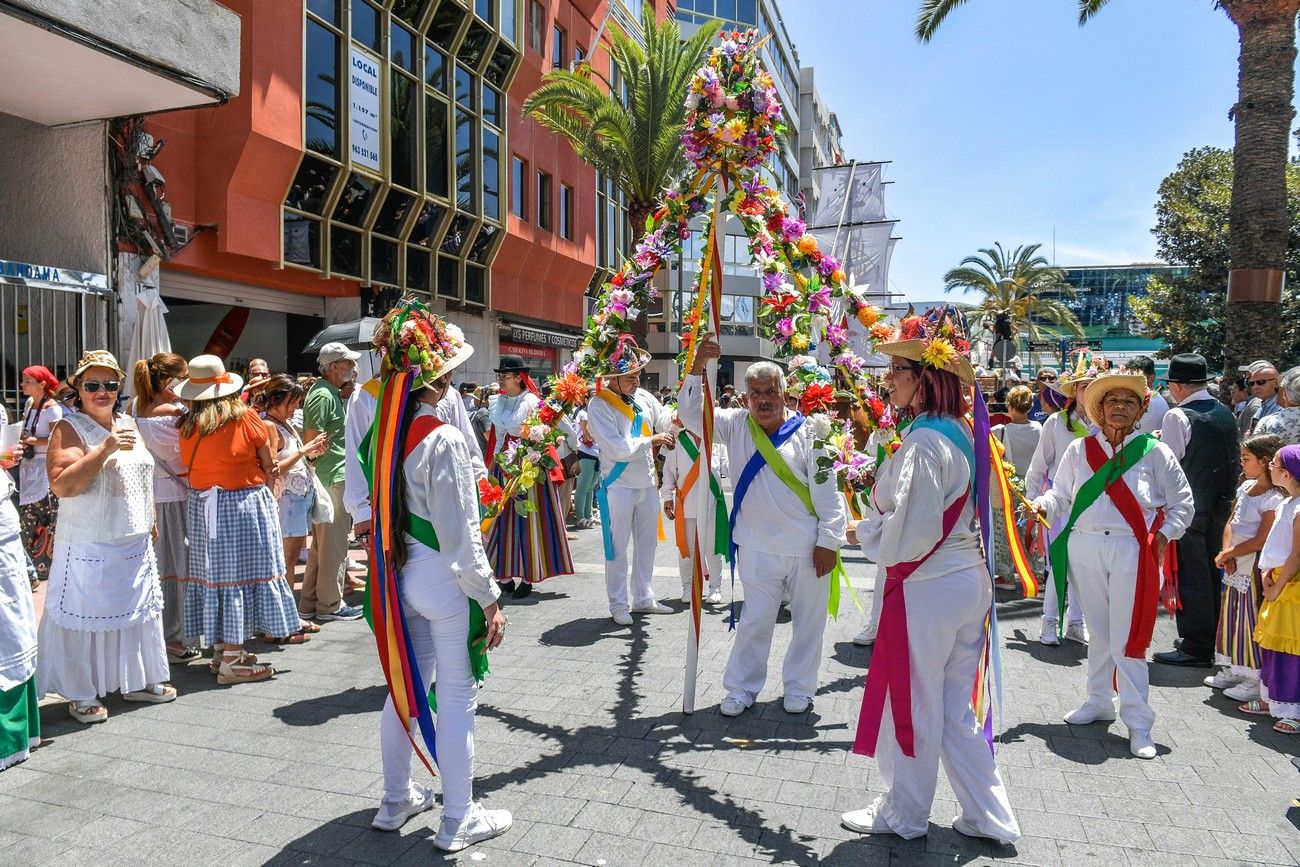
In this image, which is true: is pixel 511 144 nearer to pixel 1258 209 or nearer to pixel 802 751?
pixel 1258 209

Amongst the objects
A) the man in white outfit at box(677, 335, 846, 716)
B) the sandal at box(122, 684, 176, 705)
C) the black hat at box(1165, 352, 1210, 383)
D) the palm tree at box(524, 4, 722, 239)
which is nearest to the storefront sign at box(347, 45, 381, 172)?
the palm tree at box(524, 4, 722, 239)

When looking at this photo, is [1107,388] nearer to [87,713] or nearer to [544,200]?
[87,713]

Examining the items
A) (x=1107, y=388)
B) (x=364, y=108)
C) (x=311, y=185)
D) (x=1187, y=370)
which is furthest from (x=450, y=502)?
(x=364, y=108)

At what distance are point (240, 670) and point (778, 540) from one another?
11.5 feet

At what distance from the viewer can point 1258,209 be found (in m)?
10.4

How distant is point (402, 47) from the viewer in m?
16.4

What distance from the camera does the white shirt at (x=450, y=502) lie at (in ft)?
10.8

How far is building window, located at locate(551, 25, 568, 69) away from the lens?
22.9m

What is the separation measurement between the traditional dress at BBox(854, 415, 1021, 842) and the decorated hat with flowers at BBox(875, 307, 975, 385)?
24 centimetres

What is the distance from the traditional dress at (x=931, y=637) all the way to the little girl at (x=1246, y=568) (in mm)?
2811

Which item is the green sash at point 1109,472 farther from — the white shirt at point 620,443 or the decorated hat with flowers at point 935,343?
the white shirt at point 620,443

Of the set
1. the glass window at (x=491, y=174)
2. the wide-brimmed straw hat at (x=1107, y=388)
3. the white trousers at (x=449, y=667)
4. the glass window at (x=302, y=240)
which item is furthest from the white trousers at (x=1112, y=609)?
the glass window at (x=491, y=174)

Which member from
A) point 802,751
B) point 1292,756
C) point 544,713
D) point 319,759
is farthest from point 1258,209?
point 319,759

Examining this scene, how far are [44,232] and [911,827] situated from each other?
1100 cm
